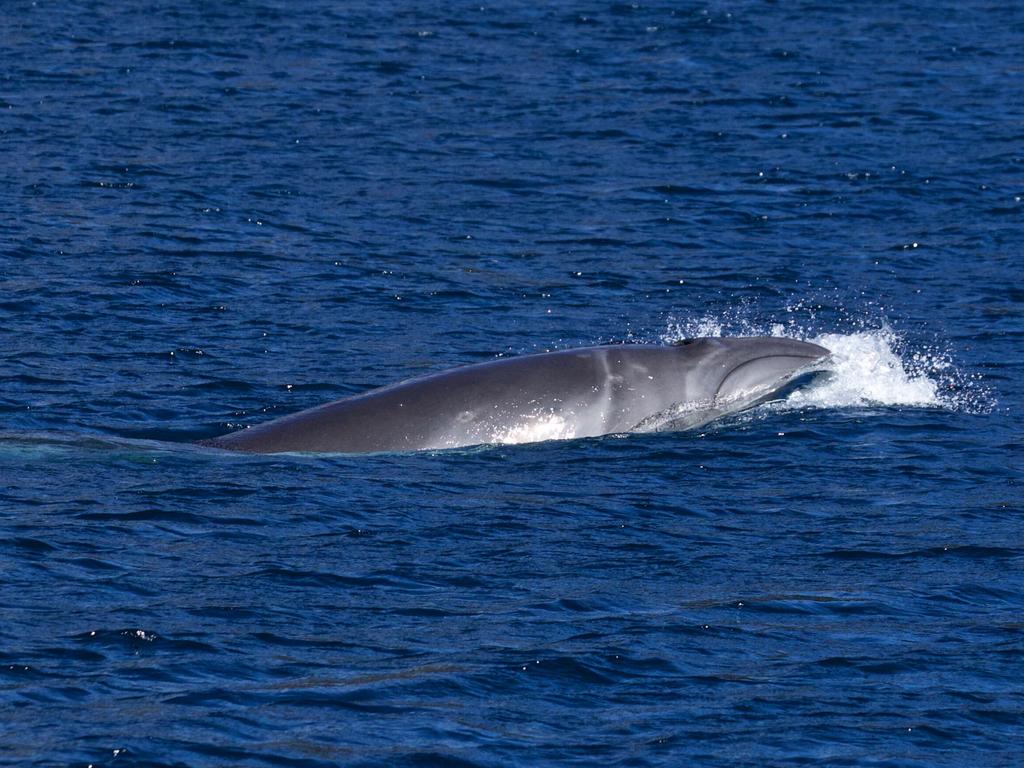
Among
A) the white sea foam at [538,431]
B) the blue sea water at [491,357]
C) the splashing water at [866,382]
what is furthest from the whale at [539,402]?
the splashing water at [866,382]

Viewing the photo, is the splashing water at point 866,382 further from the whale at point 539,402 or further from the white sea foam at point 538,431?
the white sea foam at point 538,431

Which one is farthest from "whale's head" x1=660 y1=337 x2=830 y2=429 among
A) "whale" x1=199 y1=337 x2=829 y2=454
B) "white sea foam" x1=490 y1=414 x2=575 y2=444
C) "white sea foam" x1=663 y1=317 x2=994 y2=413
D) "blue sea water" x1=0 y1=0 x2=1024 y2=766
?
"white sea foam" x1=490 y1=414 x2=575 y2=444

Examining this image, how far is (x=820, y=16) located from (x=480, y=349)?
2644 centimetres

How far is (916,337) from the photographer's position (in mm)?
25359

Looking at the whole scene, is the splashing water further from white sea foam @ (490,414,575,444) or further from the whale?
white sea foam @ (490,414,575,444)

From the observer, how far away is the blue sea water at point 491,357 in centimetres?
1345

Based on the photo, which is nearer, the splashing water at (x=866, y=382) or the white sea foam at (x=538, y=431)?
the white sea foam at (x=538, y=431)

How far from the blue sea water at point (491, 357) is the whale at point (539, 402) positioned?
0.26m

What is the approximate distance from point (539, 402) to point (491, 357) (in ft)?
15.9

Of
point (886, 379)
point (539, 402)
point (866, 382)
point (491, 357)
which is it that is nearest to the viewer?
point (539, 402)

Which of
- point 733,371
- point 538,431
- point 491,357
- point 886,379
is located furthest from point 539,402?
point 886,379

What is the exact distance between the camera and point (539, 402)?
64.1 feet

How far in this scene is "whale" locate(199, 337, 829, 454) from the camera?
1906cm

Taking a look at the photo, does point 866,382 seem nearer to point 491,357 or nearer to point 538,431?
point 491,357
